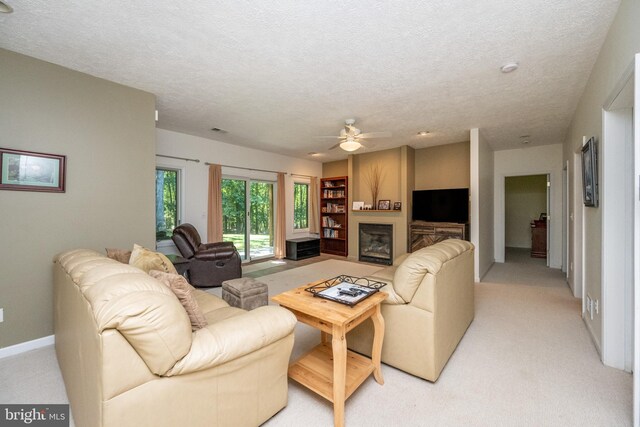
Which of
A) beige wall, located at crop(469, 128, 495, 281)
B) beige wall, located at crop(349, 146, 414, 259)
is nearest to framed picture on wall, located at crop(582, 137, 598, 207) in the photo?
beige wall, located at crop(469, 128, 495, 281)

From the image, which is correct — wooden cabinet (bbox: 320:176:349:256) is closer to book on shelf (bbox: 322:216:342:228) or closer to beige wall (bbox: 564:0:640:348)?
book on shelf (bbox: 322:216:342:228)

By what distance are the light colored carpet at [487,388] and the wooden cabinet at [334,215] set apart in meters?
4.45

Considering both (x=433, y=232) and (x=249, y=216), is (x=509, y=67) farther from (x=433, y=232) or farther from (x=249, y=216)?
(x=249, y=216)

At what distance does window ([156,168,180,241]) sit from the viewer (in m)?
4.67

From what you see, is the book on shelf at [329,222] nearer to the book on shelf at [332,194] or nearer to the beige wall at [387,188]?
the book on shelf at [332,194]


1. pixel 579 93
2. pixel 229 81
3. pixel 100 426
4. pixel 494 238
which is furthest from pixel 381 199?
pixel 100 426

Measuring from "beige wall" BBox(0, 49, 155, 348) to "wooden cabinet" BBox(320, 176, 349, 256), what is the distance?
4.73 meters

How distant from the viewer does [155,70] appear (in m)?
2.61

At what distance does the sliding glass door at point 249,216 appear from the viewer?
577 cm

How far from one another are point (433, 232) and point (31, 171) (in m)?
5.73

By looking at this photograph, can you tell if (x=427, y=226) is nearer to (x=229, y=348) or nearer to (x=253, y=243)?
(x=253, y=243)

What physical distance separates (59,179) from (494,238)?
291 inches

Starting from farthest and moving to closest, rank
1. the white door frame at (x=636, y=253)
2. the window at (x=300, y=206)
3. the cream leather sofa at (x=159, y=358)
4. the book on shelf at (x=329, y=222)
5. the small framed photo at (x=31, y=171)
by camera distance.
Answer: the book on shelf at (x=329, y=222), the window at (x=300, y=206), the small framed photo at (x=31, y=171), the white door frame at (x=636, y=253), the cream leather sofa at (x=159, y=358)

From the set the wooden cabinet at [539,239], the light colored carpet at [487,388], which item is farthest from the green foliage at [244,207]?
the wooden cabinet at [539,239]
